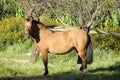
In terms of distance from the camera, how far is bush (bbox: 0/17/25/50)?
57.2ft

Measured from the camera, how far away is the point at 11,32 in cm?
1795

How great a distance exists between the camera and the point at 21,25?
18.7 meters

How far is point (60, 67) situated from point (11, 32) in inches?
226

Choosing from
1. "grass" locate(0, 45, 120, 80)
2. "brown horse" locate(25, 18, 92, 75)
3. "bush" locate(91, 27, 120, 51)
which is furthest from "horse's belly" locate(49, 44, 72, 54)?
"bush" locate(91, 27, 120, 51)

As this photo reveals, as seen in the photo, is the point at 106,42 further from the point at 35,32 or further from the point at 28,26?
the point at 28,26

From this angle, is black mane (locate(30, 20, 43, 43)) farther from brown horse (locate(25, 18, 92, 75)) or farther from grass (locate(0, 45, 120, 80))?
grass (locate(0, 45, 120, 80))

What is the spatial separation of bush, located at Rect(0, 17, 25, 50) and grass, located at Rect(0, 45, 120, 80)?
698 mm

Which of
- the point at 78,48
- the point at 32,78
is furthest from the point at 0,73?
the point at 78,48

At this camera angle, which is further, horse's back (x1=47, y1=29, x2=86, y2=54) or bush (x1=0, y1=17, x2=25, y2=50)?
bush (x1=0, y1=17, x2=25, y2=50)

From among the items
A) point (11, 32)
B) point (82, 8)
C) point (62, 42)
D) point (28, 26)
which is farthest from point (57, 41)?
point (11, 32)

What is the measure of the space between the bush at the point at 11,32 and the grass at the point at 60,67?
698 millimetres

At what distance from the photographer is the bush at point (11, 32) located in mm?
17422

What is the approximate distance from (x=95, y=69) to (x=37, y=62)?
2.37 meters

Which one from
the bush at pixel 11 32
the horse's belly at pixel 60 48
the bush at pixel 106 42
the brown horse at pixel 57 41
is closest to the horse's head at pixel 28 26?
the brown horse at pixel 57 41
